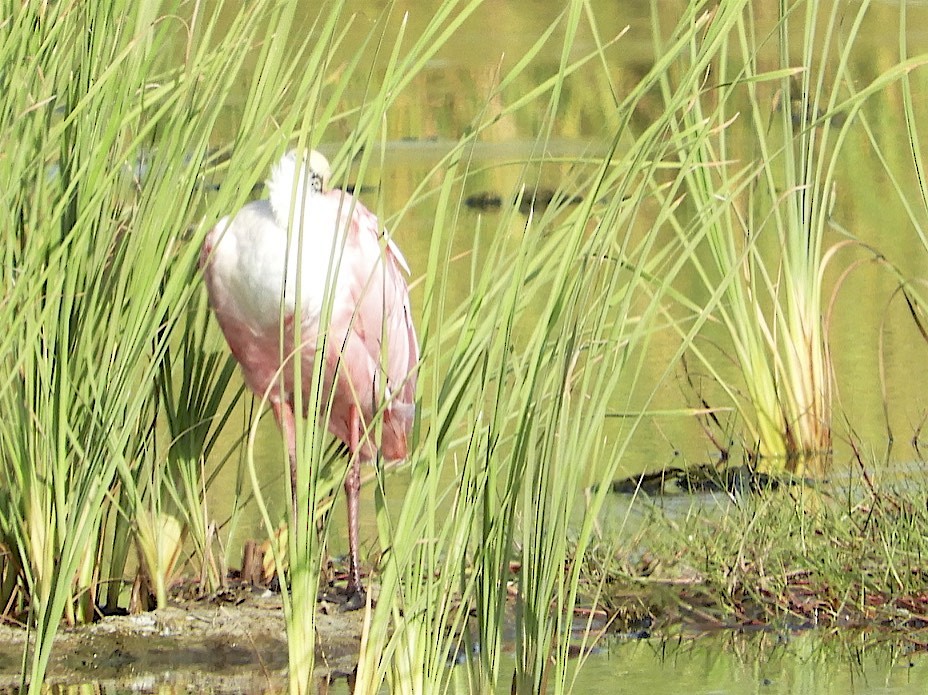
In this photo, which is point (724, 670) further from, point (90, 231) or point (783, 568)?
point (90, 231)

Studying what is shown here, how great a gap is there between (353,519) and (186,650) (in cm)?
64

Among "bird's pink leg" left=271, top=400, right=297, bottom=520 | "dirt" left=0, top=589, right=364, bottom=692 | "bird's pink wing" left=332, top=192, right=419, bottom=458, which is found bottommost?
"dirt" left=0, top=589, right=364, bottom=692

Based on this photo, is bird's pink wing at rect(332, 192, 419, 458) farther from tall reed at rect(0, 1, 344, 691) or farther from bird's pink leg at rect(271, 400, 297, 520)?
tall reed at rect(0, 1, 344, 691)

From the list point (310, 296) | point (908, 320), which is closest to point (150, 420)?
point (310, 296)

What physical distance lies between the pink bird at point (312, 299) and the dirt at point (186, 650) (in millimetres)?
205

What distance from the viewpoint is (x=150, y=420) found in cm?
312

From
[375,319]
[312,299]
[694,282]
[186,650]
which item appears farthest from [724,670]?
[694,282]

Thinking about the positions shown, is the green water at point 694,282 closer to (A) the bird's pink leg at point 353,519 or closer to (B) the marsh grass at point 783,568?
(B) the marsh grass at point 783,568

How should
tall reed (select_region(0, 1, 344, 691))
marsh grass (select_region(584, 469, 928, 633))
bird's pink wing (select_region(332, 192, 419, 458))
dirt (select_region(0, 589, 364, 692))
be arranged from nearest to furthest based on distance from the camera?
1. tall reed (select_region(0, 1, 344, 691))
2. dirt (select_region(0, 589, 364, 692))
3. marsh grass (select_region(584, 469, 928, 633))
4. bird's pink wing (select_region(332, 192, 419, 458))

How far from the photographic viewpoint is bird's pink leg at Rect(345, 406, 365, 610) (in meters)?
3.52

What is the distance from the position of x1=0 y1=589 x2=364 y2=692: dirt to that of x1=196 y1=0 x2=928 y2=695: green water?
10.9 inches

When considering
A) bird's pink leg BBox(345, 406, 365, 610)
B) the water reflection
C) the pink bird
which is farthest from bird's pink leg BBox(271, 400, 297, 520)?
the water reflection

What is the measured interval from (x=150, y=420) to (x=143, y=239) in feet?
1.59

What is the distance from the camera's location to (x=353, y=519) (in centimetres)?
384
